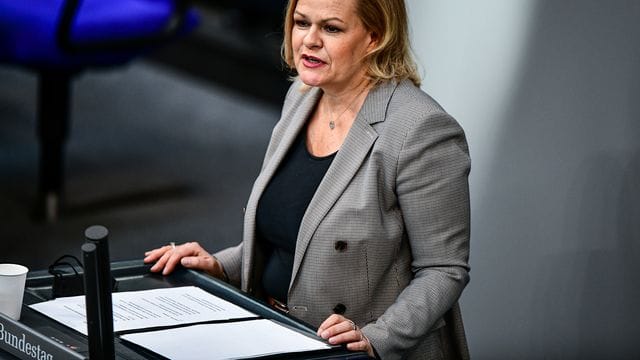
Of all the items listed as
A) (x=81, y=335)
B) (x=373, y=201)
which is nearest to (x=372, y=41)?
(x=373, y=201)

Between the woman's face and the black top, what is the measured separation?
156 mm

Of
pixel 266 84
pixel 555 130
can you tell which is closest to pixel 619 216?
pixel 555 130

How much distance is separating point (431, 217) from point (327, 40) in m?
0.35

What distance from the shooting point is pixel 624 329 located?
2912 millimetres

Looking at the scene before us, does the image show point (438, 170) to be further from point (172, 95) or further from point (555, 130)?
point (172, 95)

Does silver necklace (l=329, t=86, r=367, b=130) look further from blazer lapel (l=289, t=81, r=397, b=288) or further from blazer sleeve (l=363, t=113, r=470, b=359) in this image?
blazer sleeve (l=363, t=113, r=470, b=359)

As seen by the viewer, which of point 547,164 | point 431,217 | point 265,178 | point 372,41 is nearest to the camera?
point 431,217

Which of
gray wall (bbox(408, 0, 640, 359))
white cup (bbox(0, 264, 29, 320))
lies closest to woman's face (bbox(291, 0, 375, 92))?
white cup (bbox(0, 264, 29, 320))

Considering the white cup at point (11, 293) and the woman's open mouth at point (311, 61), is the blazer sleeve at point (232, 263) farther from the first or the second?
the white cup at point (11, 293)

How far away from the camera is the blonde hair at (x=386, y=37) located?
2318 millimetres

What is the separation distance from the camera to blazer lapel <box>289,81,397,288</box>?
2301 millimetres

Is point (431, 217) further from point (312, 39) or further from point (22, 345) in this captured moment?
point (22, 345)

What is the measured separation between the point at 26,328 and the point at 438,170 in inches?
28.8

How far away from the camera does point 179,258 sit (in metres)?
2.44
